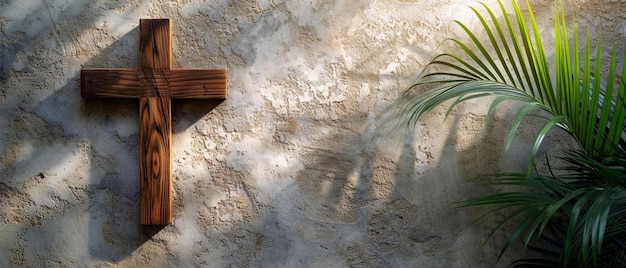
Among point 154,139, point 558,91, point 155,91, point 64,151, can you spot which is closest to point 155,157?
point 154,139

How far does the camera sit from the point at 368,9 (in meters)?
2.39

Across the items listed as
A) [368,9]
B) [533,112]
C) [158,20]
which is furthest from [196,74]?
[533,112]

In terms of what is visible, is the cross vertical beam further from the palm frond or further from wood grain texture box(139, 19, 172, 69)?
the palm frond

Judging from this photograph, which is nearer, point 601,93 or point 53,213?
point 601,93

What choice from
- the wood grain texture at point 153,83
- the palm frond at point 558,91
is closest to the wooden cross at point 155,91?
the wood grain texture at point 153,83

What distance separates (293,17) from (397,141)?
58 cm

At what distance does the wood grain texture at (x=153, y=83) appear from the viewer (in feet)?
7.57

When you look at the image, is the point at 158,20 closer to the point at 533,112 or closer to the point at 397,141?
the point at 397,141

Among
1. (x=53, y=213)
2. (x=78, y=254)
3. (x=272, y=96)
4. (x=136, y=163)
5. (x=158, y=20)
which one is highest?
(x=158, y=20)

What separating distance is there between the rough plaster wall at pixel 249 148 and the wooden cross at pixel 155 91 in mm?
58

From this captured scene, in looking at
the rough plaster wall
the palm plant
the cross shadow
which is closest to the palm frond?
the palm plant

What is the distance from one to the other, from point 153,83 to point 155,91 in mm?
29

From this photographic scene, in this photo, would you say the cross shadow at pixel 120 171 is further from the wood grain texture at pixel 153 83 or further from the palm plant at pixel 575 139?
the palm plant at pixel 575 139

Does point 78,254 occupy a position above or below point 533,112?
below
